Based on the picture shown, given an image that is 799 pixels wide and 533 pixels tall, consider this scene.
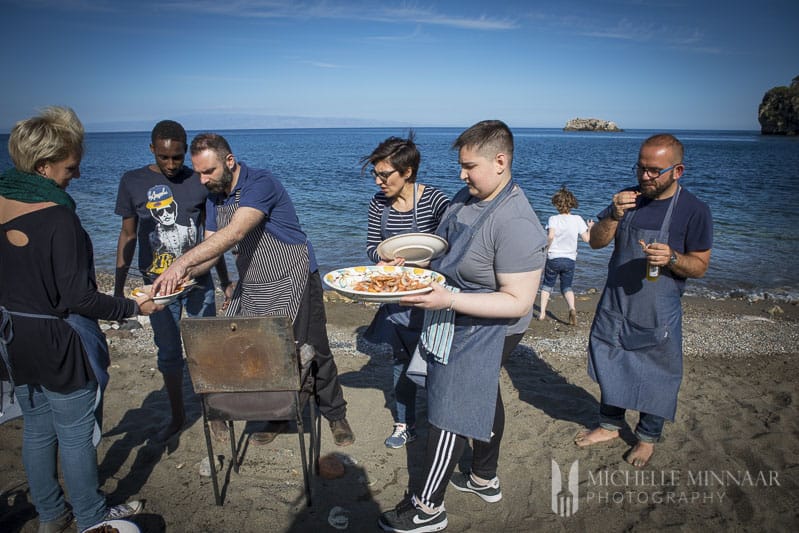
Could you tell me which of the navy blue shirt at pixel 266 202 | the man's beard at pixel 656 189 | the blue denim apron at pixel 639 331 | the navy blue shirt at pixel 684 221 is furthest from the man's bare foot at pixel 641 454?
the navy blue shirt at pixel 266 202

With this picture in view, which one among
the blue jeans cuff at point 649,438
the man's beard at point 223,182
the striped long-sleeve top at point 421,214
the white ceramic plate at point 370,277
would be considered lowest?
the blue jeans cuff at point 649,438

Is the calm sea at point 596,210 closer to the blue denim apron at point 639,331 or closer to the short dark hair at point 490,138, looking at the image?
the short dark hair at point 490,138

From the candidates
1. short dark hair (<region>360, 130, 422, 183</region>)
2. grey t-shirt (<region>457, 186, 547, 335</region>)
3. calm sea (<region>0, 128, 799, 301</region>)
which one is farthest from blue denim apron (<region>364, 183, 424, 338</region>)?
calm sea (<region>0, 128, 799, 301</region>)

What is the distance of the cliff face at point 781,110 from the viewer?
7400 cm

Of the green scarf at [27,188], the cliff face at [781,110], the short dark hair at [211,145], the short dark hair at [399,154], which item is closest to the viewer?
the green scarf at [27,188]

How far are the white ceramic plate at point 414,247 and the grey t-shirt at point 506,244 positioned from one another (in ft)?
1.34

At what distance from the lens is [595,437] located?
3920mm

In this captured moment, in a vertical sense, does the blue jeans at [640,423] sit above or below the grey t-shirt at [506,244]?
below

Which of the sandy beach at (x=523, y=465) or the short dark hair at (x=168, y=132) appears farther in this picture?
the short dark hair at (x=168, y=132)

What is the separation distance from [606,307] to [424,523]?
2079mm

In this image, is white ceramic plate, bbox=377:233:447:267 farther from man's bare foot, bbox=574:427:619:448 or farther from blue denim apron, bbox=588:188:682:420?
man's bare foot, bbox=574:427:619:448

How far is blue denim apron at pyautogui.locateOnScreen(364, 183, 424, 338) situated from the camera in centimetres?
347

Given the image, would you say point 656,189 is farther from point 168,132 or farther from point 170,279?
point 168,132

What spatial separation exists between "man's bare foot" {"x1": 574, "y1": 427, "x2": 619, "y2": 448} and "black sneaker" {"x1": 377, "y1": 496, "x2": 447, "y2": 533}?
5.20 ft
